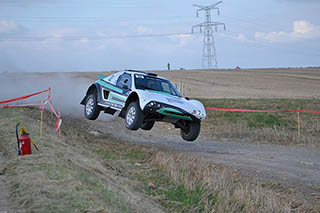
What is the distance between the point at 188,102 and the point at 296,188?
3937 millimetres

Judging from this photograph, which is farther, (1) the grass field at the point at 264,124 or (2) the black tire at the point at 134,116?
(1) the grass field at the point at 264,124

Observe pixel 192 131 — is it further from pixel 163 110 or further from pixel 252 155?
pixel 252 155

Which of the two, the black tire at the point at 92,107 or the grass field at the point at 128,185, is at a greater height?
the black tire at the point at 92,107

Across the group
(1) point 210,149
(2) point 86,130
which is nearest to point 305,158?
(1) point 210,149

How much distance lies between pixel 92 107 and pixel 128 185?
226 inches

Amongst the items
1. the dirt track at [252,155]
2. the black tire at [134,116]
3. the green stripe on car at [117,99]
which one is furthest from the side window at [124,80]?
the dirt track at [252,155]

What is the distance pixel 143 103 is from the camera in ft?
37.0

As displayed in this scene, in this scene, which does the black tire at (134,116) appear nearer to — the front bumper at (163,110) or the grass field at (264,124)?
the front bumper at (163,110)

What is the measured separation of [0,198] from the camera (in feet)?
20.3

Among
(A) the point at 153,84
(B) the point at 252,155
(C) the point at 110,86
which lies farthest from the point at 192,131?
(C) the point at 110,86

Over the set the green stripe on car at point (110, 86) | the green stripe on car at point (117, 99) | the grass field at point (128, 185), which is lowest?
the grass field at point (128, 185)

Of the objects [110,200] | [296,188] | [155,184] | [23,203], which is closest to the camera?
[23,203]

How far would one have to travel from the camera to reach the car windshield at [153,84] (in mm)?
12484

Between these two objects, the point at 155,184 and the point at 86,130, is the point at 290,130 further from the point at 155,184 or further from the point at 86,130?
the point at 155,184
